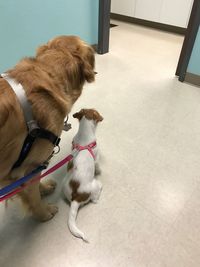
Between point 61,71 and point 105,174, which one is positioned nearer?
point 61,71

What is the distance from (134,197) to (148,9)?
3451mm

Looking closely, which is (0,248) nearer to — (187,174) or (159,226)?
(159,226)

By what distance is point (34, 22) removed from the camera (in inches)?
82.4

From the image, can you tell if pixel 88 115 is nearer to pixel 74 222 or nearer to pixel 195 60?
pixel 74 222

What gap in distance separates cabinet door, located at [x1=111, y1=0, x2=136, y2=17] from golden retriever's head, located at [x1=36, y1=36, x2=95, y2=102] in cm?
349

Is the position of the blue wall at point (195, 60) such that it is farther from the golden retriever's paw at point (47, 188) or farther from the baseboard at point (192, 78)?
the golden retriever's paw at point (47, 188)

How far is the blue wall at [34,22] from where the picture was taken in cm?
192

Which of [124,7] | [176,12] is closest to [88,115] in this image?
[176,12]

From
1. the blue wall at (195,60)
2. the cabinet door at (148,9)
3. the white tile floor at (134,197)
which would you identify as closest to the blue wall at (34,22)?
the white tile floor at (134,197)

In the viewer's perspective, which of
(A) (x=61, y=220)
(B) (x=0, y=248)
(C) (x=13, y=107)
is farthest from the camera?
(A) (x=61, y=220)

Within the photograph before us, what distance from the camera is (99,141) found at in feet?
5.28

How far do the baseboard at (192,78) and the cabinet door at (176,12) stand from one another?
1.61m

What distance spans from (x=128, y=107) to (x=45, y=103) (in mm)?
1276

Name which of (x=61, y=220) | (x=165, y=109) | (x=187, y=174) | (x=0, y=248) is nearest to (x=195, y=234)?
(x=187, y=174)
